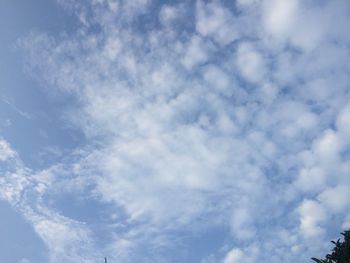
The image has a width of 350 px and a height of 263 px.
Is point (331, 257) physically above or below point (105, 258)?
below

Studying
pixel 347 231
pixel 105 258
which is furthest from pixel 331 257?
pixel 105 258

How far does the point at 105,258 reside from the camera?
39.2 m

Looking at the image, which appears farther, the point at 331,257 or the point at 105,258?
the point at 105,258

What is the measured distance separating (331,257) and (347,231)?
75.6 inches

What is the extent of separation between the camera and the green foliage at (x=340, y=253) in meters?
28.0

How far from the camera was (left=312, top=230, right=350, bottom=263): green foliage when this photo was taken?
91.8 feet

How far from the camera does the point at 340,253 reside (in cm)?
2828

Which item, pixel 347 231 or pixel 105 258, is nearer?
pixel 347 231

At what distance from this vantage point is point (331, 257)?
28594 mm

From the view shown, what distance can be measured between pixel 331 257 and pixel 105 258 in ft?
61.9

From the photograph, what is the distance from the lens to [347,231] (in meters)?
29.0

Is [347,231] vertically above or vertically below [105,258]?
below

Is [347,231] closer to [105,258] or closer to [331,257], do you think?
[331,257]
